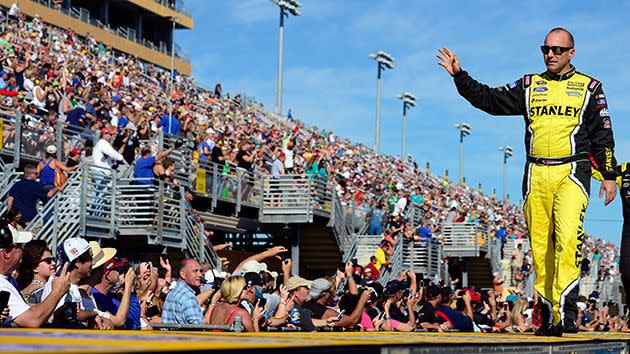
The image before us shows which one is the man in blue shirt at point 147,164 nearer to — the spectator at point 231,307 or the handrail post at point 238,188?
the handrail post at point 238,188

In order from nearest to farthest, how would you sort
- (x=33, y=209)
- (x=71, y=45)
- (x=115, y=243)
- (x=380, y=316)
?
1. (x=380, y=316)
2. (x=33, y=209)
3. (x=115, y=243)
4. (x=71, y=45)

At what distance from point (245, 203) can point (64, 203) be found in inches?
337

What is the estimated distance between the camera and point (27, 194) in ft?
46.3

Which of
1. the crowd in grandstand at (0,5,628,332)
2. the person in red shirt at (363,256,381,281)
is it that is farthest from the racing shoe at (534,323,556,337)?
the person in red shirt at (363,256,381,281)

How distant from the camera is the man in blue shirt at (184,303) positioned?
28.1 feet

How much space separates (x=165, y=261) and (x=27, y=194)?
3.37m

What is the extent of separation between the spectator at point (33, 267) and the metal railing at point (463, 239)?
26.4 metres

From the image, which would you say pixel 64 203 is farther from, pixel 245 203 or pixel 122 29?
pixel 122 29

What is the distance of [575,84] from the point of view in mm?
7039

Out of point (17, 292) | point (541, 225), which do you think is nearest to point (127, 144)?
point (17, 292)

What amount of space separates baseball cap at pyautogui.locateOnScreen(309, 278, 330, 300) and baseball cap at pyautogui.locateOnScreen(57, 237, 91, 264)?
4.49 metres

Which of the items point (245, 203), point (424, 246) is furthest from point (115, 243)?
point (424, 246)

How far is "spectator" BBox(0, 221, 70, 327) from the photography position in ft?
17.5

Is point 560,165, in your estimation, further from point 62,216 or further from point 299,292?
point 62,216
